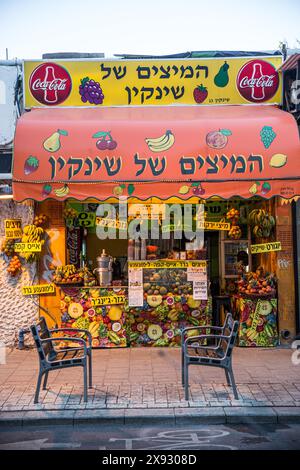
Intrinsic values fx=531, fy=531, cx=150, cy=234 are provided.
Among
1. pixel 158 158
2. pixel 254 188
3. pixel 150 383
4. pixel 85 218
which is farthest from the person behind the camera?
pixel 85 218

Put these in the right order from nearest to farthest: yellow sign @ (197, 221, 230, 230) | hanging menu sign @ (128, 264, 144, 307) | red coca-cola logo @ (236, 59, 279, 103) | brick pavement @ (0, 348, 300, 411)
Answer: brick pavement @ (0, 348, 300, 411), hanging menu sign @ (128, 264, 144, 307), red coca-cola logo @ (236, 59, 279, 103), yellow sign @ (197, 221, 230, 230)

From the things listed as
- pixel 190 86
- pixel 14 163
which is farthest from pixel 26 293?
pixel 190 86

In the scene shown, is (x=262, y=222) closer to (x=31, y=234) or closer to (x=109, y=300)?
(x=109, y=300)

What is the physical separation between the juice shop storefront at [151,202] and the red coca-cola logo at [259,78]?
0.03m

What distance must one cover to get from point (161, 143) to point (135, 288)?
9.28 ft

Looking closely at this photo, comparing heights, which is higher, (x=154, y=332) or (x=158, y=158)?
(x=158, y=158)

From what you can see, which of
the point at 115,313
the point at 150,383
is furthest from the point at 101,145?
the point at 150,383

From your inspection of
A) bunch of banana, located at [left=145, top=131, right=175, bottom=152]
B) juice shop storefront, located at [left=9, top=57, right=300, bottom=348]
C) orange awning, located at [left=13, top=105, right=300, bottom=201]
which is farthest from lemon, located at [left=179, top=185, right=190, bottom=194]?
bunch of banana, located at [left=145, top=131, right=175, bottom=152]

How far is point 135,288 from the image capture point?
9922mm

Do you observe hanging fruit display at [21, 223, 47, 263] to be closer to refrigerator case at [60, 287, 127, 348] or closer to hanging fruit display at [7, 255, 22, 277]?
hanging fruit display at [7, 255, 22, 277]

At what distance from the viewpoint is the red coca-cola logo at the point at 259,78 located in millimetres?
10000

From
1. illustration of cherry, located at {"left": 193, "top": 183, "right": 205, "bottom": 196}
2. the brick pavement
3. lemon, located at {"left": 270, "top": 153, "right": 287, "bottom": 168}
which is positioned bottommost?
the brick pavement

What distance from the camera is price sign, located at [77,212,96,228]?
10.5m

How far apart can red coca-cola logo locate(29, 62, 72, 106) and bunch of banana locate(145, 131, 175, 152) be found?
2.39 metres
